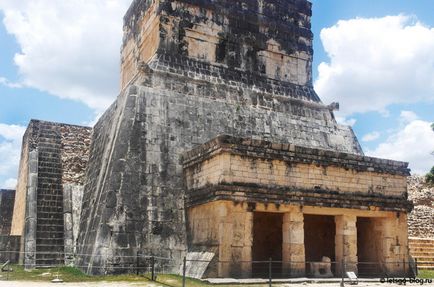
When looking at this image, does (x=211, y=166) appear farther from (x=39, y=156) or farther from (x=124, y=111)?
A: (x=39, y=156)

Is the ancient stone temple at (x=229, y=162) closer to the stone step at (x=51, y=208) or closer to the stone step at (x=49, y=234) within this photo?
the stone step at (x=51, y=208)

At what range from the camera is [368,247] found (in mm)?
14969

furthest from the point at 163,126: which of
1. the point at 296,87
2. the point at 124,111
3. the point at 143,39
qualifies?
the point at 296,87

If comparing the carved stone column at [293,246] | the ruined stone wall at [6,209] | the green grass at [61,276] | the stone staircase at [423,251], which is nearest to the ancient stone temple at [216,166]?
the carved stone column at [293,246]

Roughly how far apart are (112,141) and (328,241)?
25.1ft

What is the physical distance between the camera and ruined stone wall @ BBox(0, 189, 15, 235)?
20500 mm

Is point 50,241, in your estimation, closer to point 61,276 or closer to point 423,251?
point 61,276

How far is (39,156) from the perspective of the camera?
18172 millimetres

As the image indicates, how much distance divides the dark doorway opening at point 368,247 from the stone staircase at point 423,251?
5956 millimetres

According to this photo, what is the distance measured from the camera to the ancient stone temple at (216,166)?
12.7 metres

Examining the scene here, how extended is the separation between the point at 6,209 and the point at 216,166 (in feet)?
40.1

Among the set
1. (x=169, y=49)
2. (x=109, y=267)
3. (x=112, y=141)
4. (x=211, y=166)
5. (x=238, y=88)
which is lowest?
(x=109, y=267)

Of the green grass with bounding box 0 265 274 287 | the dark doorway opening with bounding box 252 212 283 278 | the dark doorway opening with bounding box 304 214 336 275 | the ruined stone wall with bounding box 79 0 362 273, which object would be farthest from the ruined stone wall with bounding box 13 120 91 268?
the dark doorway opening with bounding box 304 214 336 275

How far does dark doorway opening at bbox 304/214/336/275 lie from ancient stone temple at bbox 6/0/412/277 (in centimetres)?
4
